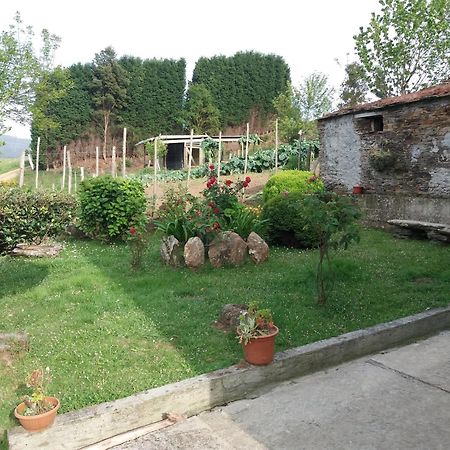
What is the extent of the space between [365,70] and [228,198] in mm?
15769

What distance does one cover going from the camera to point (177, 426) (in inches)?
120

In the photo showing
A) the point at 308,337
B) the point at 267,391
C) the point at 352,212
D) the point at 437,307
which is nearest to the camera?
the point at 267,391

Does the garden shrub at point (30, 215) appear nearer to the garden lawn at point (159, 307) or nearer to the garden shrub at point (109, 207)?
the garden lawn at point (159, 307)

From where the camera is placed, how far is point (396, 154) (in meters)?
9.68

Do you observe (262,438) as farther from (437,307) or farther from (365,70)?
(365,70)

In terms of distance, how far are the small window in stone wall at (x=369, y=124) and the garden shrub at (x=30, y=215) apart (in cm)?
697

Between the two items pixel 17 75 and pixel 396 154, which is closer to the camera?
pixel 396 154

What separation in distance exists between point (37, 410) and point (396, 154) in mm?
8992

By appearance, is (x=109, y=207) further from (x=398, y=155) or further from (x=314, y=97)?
(x=314, y=97)

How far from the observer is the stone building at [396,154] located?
8.77 meters

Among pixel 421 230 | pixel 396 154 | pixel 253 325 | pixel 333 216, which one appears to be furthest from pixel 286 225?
pixel 253 325

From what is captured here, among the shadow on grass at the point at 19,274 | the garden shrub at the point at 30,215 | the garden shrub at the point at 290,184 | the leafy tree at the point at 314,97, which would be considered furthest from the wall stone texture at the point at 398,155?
the leafy tree at the point at 314,97

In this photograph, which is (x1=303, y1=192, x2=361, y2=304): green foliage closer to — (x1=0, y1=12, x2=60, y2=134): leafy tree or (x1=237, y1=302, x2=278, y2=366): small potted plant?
(x1=237, y1=302, x2=278, y2=366): small potted plant

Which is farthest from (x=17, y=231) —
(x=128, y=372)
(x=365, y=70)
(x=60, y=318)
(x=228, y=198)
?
(x=365, y=70)
